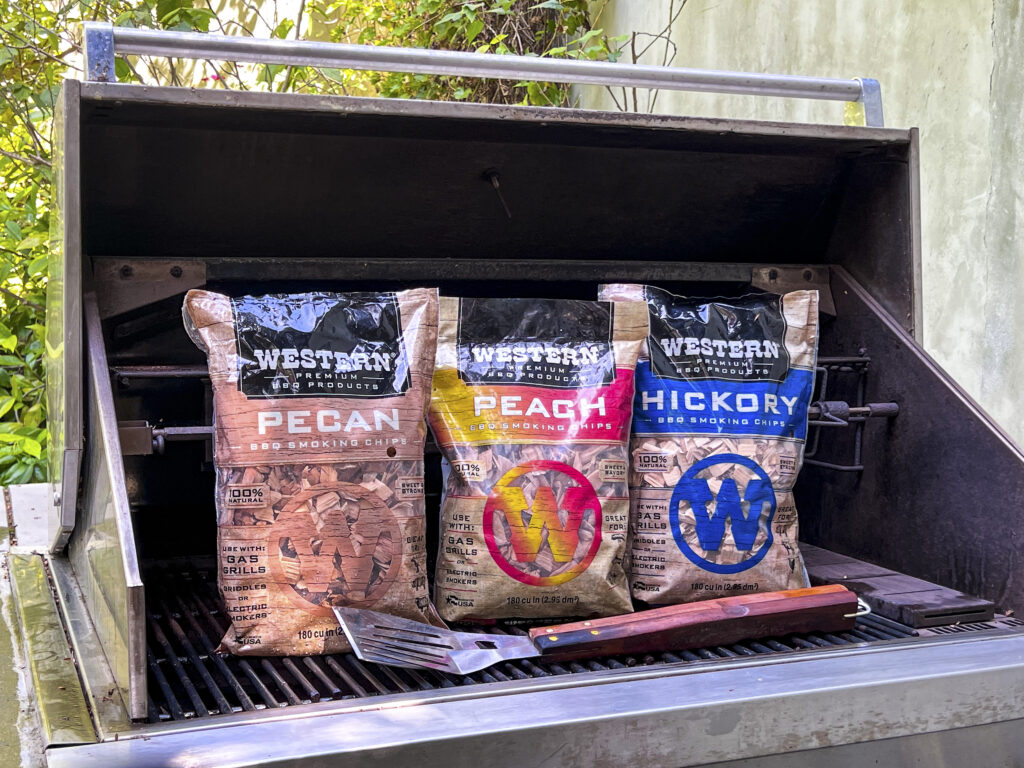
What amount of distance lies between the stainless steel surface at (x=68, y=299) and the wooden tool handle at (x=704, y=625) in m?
0.67

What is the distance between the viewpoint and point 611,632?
128 cm

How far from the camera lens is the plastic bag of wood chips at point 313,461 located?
1.28 meters

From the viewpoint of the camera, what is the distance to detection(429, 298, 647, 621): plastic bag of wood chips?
4.66 ft

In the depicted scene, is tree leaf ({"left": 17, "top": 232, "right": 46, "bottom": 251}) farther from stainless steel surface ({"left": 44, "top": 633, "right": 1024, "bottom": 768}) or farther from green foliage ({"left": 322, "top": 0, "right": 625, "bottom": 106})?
stainless steel surface ({"left": 44, "top": 633, "right": 1024, "bottom": 768})

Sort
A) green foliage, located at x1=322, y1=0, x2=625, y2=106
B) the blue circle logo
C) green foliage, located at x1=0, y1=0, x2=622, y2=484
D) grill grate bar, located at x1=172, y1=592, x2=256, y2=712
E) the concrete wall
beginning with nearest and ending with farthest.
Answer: grill grate bar, located at x1=172, y1=592, x2=256, y2=712
the blue circle logo
the concrete wall
green foliage, located at x1=0, y1=0, x2=622, y2=484
green foliage, located at x1=322, y1=0, x2=625, y2=106

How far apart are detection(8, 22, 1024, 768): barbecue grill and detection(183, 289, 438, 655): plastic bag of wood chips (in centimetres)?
8

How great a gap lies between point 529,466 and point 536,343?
0.20m

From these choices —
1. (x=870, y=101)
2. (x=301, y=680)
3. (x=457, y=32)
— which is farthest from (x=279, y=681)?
(x=457, y=32)

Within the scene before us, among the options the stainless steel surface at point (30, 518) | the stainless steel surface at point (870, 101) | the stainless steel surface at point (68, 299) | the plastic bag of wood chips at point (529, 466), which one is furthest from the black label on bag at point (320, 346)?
the stainless steel surface at point (870, 101)

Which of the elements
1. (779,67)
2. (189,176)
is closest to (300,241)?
(189,176)

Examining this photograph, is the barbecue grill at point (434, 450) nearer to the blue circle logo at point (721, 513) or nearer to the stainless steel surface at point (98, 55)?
the stainless steel surface at point (98, 55)

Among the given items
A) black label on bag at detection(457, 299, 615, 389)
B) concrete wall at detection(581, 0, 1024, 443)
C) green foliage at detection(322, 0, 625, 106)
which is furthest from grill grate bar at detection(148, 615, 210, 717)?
green foliage at detection(322, 0, 625, 106)

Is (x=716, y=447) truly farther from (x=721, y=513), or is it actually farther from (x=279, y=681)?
(x=279, y=681)

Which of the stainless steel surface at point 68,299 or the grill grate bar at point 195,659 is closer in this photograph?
the grill grate bar at point 195,659
